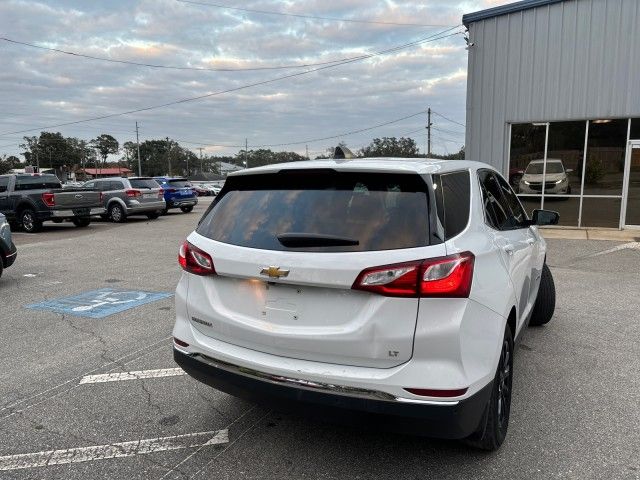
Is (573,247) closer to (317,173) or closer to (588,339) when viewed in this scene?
(588,339)

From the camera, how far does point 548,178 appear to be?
14492 millimetres

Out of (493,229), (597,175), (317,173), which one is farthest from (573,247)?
(317,173)

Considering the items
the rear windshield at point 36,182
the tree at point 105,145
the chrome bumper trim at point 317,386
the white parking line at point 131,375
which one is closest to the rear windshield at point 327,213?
the chrome bumper trim at point 317,386

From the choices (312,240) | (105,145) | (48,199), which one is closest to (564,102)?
(312,240)

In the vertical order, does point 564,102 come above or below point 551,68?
below

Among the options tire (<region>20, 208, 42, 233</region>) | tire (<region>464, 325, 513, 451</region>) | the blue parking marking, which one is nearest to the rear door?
tire (<region>464, 325, 513, 451</region>)

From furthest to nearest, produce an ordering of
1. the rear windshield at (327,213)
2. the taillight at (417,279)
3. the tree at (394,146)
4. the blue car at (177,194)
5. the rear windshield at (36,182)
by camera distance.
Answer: the tree at (394,146) < the blue car at (177,194) < the rear windshield at (36,182) < the rear windshield at (327,213) < the taillight at (417,279)

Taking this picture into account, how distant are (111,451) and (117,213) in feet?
56.6

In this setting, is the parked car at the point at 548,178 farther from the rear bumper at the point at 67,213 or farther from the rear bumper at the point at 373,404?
the rear bumper at the point at 67,213

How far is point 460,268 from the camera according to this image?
7.69 feet

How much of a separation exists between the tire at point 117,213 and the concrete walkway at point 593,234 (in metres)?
14.6

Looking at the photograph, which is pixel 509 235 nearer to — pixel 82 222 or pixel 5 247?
pixel 5 247

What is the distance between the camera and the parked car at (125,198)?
18.7 meters

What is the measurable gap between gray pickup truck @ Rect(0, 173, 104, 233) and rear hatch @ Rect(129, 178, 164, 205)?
2.40 meters
